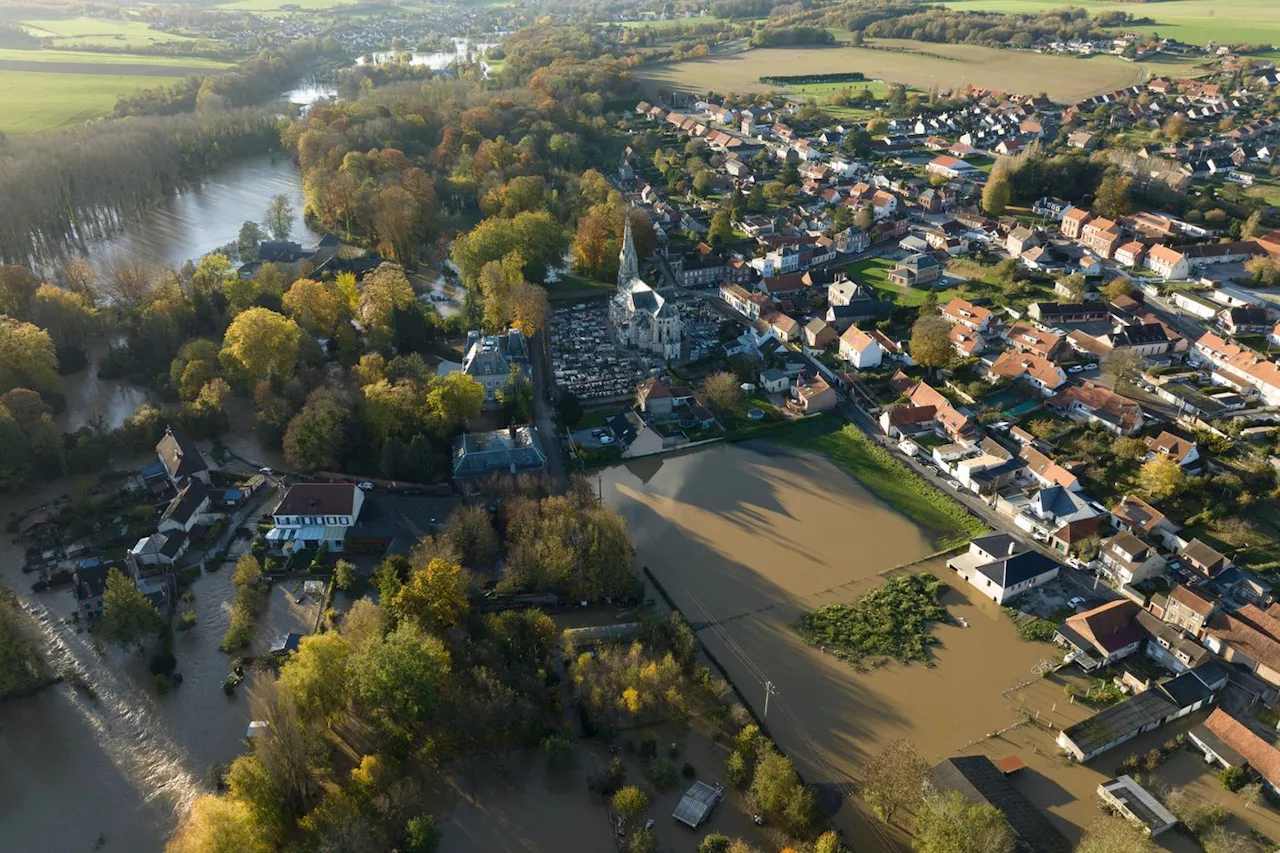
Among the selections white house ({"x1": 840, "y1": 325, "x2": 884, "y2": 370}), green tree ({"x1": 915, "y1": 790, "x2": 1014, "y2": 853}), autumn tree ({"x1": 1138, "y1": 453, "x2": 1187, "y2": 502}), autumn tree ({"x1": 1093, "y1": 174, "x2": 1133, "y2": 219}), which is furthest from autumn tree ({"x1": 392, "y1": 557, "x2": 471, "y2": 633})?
autumn tree ({"x1": 1093, "y1": 174, "x2": 1133, "y2": 219})

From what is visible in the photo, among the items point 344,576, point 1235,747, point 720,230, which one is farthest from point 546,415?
point 1235,747

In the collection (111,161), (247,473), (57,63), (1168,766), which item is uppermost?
(57,63)

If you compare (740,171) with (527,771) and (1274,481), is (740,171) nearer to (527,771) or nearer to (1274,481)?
(1274,481)

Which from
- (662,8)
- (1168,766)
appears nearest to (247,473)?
(1168,766)

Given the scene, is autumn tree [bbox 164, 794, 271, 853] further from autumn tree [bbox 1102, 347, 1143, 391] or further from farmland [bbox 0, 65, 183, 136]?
farmland [bbox 0, 65, 183, 136]

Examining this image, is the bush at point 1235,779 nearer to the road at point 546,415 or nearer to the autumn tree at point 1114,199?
the road at point 546,415

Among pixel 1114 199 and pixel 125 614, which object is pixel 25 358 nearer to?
pixel 125 614

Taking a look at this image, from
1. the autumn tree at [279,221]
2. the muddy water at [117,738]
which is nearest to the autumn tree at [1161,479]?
the muddy water at [117,738]
